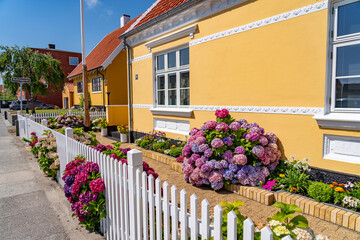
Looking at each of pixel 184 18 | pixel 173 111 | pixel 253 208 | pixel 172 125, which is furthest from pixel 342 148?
pixel 184 18

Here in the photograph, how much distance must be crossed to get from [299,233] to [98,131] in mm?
12297

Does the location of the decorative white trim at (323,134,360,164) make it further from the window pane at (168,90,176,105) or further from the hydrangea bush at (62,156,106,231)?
the window pane at (168,90,176,105)

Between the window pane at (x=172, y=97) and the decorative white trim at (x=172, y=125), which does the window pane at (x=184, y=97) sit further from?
the decorative white trim at (x=172, y=125)

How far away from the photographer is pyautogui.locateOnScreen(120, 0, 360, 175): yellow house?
3689 mm

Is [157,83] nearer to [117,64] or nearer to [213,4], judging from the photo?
[213,4]

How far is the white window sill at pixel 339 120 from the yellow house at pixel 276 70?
14mm

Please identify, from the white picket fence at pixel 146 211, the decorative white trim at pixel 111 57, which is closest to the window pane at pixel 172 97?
the white picket fence at pixel 146 211

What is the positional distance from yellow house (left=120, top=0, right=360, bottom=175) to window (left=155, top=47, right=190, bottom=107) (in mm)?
31

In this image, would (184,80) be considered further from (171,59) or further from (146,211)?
(146,211)

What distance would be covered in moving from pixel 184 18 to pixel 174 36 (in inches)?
23.5

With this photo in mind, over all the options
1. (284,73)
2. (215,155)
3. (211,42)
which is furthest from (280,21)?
(215,155)

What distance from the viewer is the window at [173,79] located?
6.89 metres

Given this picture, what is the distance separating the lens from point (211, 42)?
229 inches

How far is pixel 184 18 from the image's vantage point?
658cm
